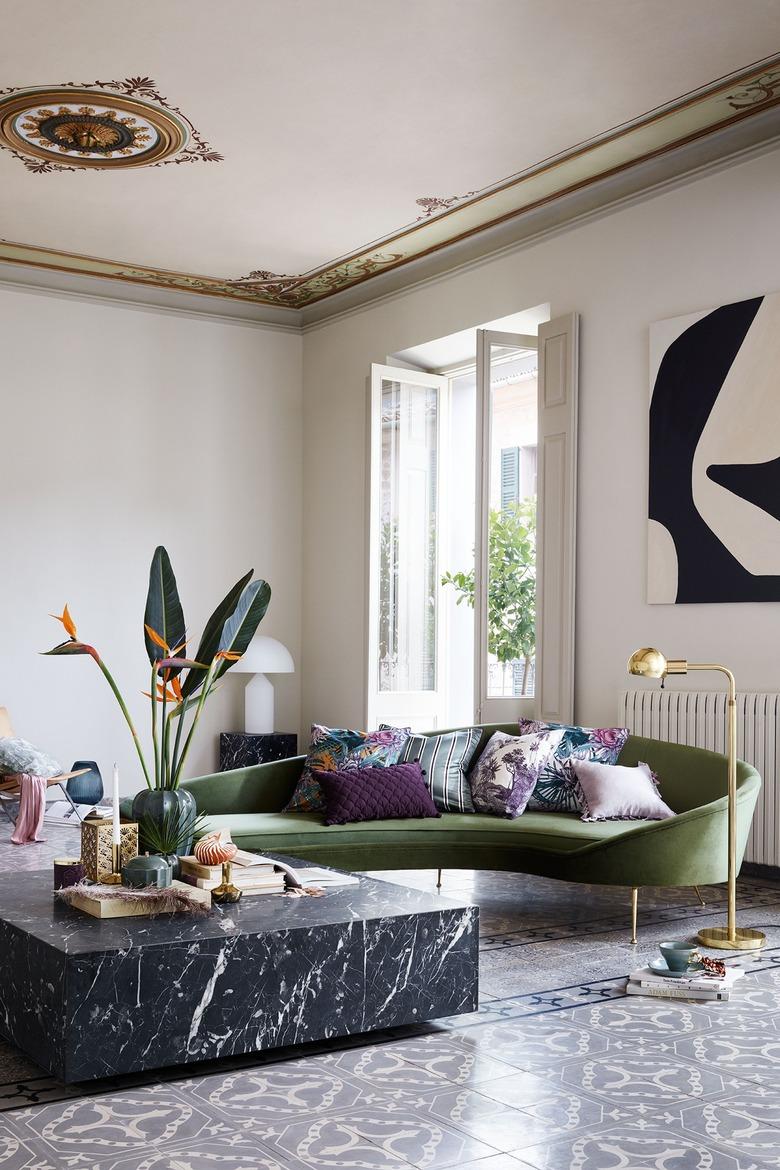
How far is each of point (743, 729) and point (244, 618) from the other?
2543mm

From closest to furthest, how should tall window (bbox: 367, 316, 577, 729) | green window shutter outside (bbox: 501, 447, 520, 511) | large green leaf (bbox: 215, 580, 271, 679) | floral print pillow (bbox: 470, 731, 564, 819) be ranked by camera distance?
large green leaf (bbox: 215, 580, 271, 679), floral print pillow (bbox: 470, 731, 564, 819), tall window (bbox: 367, 316, 577, 729), green window shutter outside (bbox: 501, 447, 520, 511)

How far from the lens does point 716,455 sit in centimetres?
554

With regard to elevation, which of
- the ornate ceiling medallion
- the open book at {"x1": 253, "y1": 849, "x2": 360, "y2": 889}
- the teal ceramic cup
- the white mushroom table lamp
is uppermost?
the ornate ceiling medallion

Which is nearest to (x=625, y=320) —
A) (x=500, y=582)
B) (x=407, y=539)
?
(x=500, y=582)

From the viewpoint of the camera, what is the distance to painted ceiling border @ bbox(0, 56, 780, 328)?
17.2 feet

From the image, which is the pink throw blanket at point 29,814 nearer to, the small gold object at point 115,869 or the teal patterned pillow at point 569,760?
the small gold object at point 115,869

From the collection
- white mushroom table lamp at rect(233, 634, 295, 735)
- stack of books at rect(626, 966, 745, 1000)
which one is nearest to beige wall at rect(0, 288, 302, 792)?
white mushroom table lamp at rect(233, 634, 295, 735)

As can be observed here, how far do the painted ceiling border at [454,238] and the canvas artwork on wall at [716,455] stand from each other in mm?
789

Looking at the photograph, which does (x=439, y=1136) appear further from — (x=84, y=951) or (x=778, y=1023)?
(x=778, y=1023)

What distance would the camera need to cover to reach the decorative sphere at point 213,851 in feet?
11.2

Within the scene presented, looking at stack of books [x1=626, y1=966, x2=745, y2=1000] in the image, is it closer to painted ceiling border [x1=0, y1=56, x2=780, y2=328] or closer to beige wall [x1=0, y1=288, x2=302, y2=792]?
painted ceiling border [x1=0, y1=56, x2=780, y2=328]

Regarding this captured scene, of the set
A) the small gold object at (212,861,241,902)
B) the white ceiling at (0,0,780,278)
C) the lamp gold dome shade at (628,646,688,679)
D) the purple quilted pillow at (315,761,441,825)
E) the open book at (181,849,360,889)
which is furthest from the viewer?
the purple quilted pillow at (315,761,441,825)

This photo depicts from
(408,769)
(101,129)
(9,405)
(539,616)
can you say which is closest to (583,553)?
(539,616)

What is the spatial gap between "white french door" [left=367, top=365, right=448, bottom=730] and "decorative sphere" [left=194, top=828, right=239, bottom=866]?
412 cm
